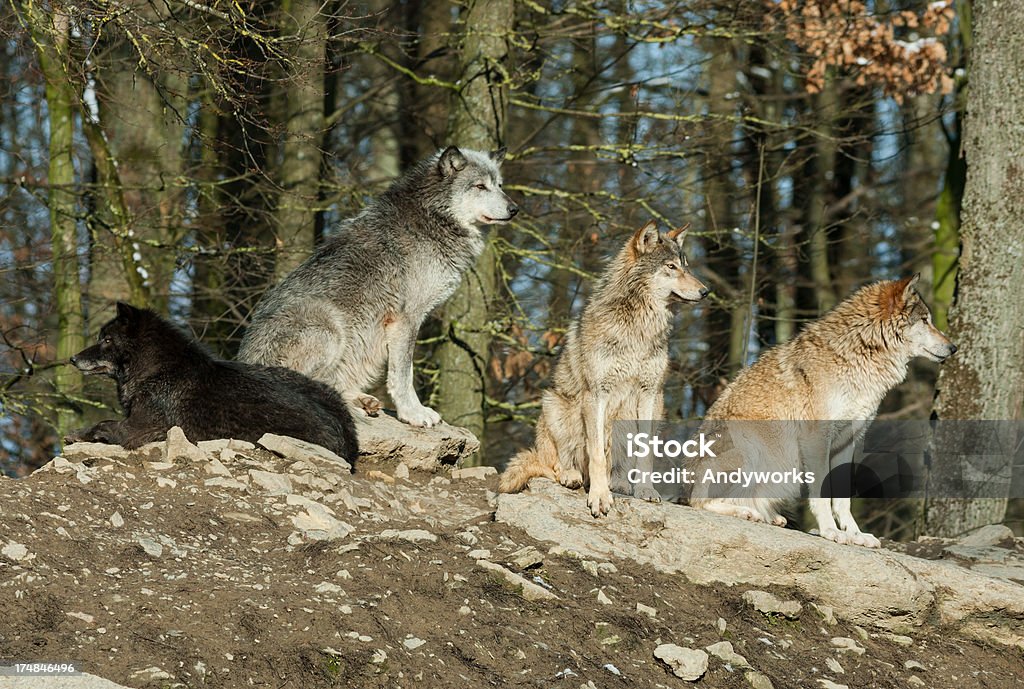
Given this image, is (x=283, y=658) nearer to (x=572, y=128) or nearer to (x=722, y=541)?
(x=722, y=541)

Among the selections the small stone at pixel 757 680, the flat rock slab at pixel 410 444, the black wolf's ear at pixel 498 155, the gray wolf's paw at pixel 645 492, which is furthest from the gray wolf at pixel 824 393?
the black wolf's ear at pixel 498 155

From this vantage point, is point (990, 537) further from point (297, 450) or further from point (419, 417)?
point (297, 450)

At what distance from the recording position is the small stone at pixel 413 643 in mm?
5539

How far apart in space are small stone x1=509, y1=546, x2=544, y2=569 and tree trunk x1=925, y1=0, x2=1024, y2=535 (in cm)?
521

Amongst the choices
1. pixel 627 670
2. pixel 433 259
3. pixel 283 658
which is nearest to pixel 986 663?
pixel 627 670

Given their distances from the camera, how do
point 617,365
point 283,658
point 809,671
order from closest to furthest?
point 283,658 → point 809,671 → point 617,365

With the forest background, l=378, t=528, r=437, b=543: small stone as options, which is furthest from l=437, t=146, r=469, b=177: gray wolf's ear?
l=378, t=528, r=437, b=543: small stone

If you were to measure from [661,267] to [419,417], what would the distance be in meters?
2.72

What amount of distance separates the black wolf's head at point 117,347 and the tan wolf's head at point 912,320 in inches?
234

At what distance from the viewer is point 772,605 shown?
22.5 ft

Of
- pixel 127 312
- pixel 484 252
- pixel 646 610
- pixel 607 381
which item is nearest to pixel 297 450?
pixel 127 312

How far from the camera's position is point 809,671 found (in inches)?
247

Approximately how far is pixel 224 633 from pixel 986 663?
4.71 m

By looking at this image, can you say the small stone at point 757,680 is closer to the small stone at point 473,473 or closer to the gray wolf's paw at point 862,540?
the gray wolf's paw at point 862,540
